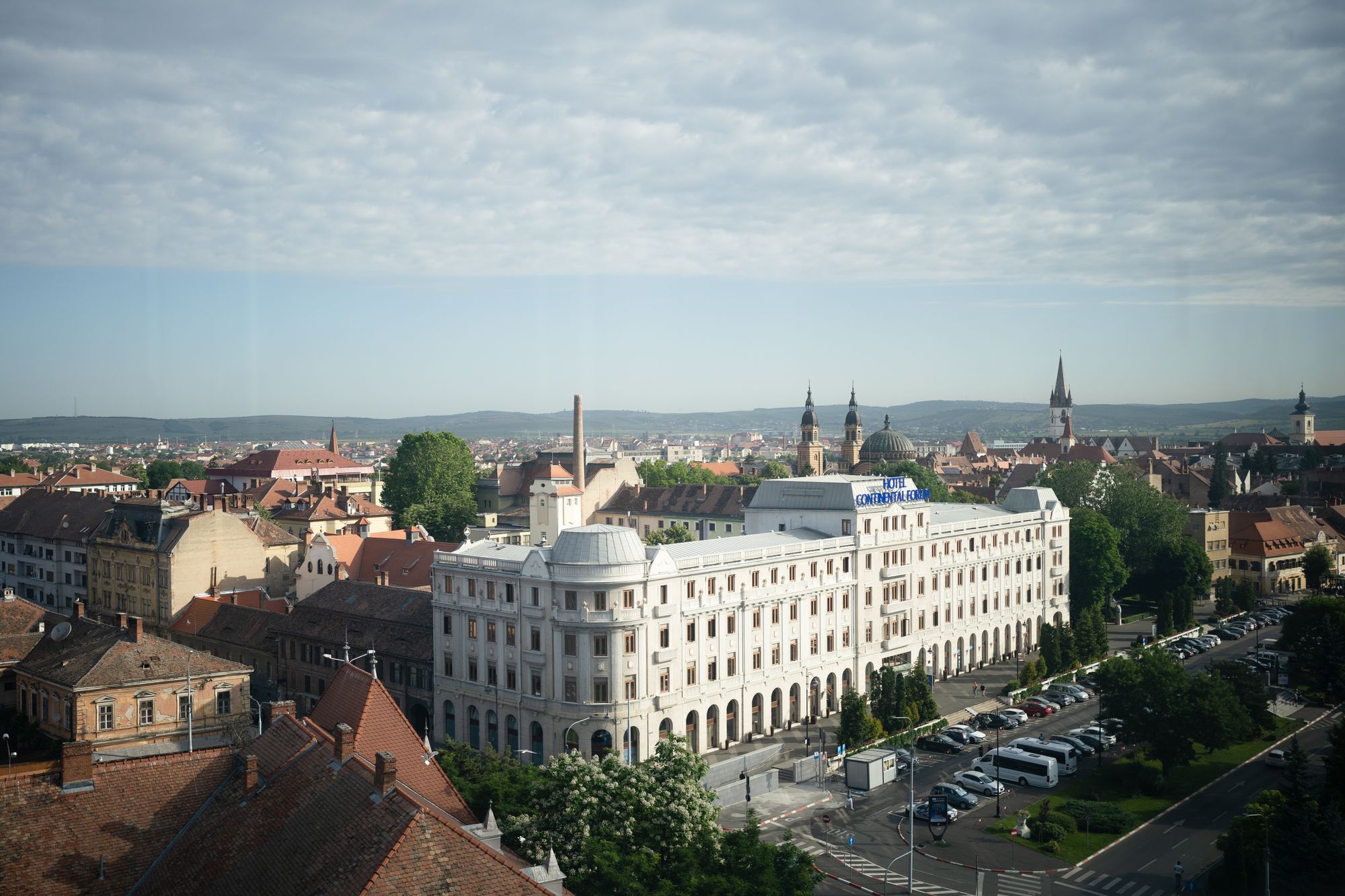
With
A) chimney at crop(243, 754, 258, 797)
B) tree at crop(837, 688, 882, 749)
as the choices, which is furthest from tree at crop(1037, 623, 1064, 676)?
chimney at crop(243, 754, 258, 797)

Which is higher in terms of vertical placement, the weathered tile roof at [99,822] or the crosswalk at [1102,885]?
the weathered tile roof at [99,822]

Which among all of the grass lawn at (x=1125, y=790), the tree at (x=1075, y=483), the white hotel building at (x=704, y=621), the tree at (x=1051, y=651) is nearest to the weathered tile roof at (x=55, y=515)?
the white hotel building at (x=704, y=621)

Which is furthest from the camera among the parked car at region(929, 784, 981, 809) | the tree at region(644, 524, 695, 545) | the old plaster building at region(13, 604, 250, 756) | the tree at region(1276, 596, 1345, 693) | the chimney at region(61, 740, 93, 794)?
the tree at region(644, 524, 695, 545)

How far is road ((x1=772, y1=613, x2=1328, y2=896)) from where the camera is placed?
56031 mm

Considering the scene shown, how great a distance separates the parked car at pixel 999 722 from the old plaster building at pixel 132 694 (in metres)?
53.9

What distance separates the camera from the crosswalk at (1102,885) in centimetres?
5516

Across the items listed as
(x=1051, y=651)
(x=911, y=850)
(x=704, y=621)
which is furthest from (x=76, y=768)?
(x=1051, y=651)

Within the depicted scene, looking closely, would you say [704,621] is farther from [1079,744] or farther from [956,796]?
[1079,744]

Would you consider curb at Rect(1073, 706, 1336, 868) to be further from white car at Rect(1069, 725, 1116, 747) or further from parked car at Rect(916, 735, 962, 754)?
parked car at Rect(916, 735, 962, 754)

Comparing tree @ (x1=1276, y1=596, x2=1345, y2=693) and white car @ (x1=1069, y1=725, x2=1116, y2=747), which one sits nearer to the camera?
white car @ (x1=1069, y1=725, x2=1116, y2=747)

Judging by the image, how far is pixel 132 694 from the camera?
68.3m

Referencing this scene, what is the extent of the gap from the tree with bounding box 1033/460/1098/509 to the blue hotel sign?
4359cm

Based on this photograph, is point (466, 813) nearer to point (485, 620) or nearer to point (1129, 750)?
point (485, 620)

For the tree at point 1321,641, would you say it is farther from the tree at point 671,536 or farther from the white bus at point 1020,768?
the tree at point 671,536
